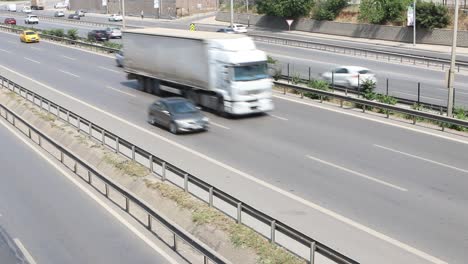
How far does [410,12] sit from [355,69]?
28388mm

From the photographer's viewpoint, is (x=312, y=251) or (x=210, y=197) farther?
(x=210, y=197)

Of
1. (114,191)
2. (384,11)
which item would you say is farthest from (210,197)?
(384,11)

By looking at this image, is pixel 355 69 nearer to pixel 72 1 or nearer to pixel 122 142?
pixel 122 142

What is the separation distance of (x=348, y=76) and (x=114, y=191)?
72.1 feet

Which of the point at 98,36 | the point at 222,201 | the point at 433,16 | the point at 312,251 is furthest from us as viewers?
the point at 98,36

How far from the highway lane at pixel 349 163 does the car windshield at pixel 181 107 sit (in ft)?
3.47

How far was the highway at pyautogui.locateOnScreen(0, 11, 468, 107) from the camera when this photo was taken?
35.3 meters

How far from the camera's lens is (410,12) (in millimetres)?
62250

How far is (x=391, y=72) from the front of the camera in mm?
44875

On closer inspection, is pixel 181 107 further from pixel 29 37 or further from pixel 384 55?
pixel 29 37

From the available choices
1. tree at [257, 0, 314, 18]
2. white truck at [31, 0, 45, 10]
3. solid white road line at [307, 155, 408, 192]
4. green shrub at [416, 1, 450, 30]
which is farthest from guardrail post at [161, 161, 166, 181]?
white truck at [31, 0, 45, 10]

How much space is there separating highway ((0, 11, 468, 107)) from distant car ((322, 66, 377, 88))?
1.25 metres

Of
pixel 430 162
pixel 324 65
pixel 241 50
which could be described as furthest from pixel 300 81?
pixel 430 162

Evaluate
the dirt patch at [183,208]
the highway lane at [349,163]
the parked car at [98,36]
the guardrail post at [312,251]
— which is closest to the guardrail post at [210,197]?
the dirt patch at [183,208]
